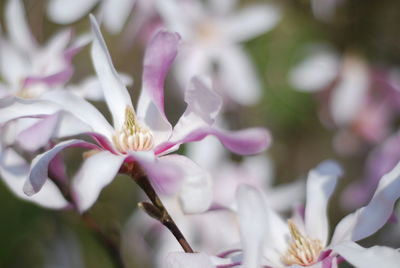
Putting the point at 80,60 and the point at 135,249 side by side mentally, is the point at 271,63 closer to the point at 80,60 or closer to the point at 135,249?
the point at 80,60

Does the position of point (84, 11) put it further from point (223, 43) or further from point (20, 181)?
point (20, 181)

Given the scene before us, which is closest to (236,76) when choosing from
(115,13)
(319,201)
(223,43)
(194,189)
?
(223,43)

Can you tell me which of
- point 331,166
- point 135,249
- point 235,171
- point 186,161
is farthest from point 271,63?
point 186,161

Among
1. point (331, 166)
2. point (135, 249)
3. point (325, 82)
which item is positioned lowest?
point (135, 249)

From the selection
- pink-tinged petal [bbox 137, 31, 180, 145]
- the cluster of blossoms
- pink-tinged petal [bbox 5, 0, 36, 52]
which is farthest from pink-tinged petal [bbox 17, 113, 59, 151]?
pink-tinged petal [bbox 5, 0, 36, 52]

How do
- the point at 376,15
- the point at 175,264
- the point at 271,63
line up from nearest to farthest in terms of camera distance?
1. the point at 175,264
2. the point at 376,15
3. the point at 271,63

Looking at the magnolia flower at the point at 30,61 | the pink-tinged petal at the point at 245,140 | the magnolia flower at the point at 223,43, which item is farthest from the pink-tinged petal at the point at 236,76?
the pink-tinged petal at the point at 245,140
